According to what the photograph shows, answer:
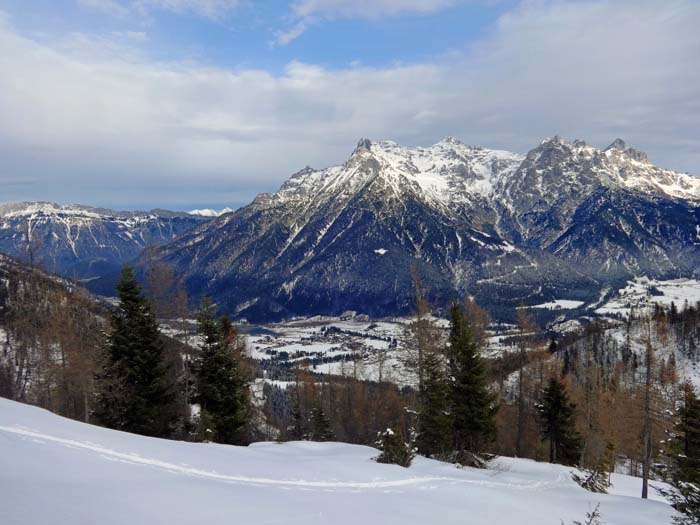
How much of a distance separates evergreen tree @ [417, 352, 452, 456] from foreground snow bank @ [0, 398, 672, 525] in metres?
7.04

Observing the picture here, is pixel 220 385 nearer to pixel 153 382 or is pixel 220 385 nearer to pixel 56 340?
pixel 153 382

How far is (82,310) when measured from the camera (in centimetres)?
3550

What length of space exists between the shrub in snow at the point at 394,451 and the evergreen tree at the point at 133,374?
47.6 feet

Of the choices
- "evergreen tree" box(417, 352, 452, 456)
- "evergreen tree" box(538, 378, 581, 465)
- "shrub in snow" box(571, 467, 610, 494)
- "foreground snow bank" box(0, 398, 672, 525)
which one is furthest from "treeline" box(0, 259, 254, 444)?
"evergreen tree" box(538, 378, 581, 465)

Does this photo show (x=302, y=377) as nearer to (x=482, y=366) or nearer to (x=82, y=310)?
(x=82, y=310)

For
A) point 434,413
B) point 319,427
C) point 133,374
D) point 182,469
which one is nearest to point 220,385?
point 133,374

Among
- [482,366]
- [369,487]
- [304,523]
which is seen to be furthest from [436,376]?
[304,523]

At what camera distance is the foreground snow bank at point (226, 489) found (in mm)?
8047

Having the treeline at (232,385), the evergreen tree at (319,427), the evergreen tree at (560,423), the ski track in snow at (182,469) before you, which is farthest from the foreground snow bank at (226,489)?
the evergreen tree at (319,427)

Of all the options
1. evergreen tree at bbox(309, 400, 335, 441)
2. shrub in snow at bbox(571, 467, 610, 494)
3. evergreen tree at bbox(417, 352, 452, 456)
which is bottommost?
evergreen tree at bbox(309, 400, 335, 441)

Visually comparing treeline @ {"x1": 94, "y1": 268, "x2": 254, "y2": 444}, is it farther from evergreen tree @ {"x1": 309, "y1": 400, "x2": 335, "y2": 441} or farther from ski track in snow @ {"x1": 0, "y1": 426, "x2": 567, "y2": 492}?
ski track in snow @ {"x1": 0, "y1": 426, "x2": 567, "y2": 492}

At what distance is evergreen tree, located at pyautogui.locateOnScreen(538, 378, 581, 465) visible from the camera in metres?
39.5

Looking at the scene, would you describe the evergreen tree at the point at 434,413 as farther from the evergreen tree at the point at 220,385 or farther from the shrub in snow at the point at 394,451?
the evergreen tree at the point at 220,385

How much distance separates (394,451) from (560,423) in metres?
26.6
